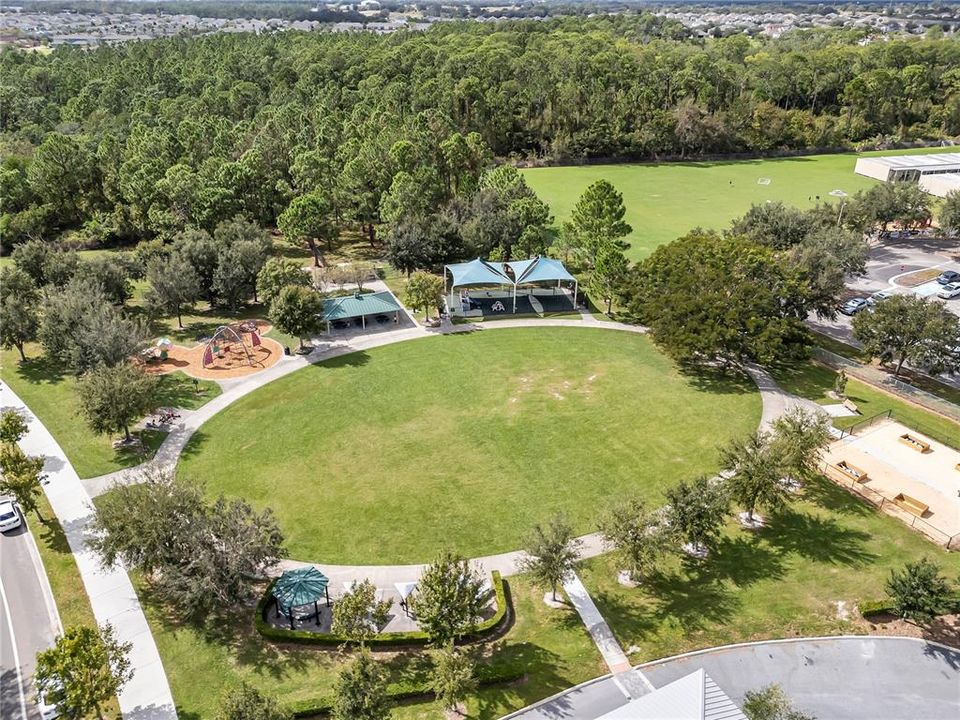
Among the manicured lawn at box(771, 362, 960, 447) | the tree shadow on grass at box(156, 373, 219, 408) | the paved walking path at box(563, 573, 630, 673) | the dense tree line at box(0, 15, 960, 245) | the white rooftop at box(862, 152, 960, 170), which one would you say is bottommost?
the paved walking path at box(563, 573, 630, 673)

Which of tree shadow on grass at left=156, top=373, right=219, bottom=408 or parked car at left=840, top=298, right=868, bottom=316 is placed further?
parked car at left=840, top=298, right=868, bottom=316

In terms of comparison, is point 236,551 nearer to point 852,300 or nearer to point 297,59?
point 852,300

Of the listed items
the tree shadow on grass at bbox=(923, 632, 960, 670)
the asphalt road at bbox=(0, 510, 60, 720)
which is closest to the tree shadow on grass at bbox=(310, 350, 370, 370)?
the asphalt road at bbox=(0, 510, 60, 720)

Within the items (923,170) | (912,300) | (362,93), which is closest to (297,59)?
(362,93)

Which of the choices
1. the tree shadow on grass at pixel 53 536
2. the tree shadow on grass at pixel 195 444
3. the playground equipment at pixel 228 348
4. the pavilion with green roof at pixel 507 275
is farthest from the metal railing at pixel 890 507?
the tree shadow on grass at pixel 53 536

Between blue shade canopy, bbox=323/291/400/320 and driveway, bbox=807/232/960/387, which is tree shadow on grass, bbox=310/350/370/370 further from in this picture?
driveway, bbox=807/232/960/387

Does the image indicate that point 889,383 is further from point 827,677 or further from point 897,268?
point 897,268
